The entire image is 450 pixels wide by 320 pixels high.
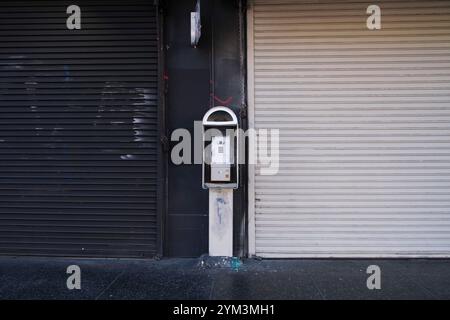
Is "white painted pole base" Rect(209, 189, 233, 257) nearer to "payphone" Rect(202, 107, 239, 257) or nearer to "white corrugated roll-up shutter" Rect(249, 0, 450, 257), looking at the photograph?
"payphone" Rect(202, 107, 239, 257)

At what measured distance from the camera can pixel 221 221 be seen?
5980 mm

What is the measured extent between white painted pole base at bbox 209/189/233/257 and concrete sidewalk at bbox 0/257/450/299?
31 centimetres

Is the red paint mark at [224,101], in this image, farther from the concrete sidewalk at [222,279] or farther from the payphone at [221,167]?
the concrete sidewalk at [222,279]

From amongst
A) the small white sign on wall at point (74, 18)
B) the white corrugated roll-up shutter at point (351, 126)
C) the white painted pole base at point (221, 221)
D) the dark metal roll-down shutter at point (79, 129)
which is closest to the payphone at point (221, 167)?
the white painted pole base at point (221, 221)

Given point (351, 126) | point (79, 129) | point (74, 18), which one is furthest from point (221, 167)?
point (74, 18)

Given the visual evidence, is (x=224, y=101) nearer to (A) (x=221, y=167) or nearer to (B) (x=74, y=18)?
(A) (x=221, y=167)

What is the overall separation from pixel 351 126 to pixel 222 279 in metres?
2.83

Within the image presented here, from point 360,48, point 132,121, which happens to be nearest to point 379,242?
point 360,48

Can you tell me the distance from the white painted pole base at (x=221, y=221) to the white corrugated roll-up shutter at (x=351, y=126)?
0.51 m

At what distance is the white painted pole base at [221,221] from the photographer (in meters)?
5.96

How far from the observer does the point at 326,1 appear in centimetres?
634

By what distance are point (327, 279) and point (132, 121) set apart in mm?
3448

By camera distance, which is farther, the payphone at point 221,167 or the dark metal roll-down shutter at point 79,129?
the dark metal roll-down shutter at point 79,129

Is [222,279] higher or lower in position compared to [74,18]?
lower
